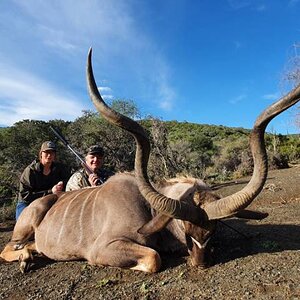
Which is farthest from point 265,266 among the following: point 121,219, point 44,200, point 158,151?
point 158,151

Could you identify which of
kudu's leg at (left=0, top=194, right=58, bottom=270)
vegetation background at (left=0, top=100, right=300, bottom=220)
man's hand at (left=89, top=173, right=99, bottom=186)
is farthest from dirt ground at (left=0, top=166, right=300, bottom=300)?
vegetation background at (left=0, top=100, right=300, bottom=220)

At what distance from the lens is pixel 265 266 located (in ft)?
12.2

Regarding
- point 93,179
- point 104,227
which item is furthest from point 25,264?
point 93,179

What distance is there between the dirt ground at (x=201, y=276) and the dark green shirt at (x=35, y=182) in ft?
5.23

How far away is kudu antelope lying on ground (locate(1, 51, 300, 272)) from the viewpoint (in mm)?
3818

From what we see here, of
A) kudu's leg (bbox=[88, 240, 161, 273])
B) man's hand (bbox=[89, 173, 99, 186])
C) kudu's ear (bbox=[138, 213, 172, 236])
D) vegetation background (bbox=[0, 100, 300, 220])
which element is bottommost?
kudu's leg (bbox=[88, 240, 161, 273])

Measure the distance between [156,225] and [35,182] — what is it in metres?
3.30

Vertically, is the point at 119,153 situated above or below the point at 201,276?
above

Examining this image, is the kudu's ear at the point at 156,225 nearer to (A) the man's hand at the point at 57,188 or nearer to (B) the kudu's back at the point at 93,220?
(B) the kudu's back at the point at 93,220

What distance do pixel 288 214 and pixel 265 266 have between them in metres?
2.76

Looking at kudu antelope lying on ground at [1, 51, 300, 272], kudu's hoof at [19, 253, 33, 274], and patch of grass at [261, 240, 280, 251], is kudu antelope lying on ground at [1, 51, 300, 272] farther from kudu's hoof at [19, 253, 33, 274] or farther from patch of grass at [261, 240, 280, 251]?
patch of grass at [261, 240, 280, 251]

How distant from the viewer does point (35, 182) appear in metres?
6.66

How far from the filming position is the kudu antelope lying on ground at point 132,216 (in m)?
3.82

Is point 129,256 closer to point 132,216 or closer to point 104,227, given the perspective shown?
point 132,216
